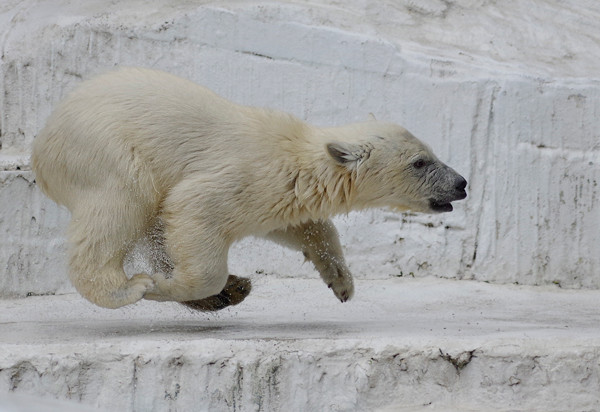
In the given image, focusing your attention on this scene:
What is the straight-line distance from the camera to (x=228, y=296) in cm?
486

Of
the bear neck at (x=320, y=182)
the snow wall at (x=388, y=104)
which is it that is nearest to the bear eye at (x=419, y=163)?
the bear neck at (x=320, y=182)

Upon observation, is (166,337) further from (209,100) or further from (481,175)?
(481,175)

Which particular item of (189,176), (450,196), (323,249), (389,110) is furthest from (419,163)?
(389,110)

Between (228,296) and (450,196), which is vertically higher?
(450,196)

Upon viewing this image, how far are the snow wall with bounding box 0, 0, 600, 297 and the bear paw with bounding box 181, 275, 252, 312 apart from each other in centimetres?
165

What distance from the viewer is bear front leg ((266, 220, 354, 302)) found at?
4906 mm

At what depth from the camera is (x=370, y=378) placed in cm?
374

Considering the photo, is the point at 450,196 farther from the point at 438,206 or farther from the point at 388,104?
the point at 388,104

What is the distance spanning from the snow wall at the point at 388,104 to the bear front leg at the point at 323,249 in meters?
1.61

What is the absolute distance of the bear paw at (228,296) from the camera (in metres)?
4.82

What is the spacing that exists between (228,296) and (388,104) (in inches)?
95.2

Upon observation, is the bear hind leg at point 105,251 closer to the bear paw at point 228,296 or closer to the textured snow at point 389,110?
the bear paw at point 228,296

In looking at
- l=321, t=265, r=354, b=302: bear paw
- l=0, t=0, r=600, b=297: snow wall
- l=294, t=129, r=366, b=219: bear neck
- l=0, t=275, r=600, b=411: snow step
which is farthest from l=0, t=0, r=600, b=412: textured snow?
l=0, t=275, r=600, b=411: snow step

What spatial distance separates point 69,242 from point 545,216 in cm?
358
